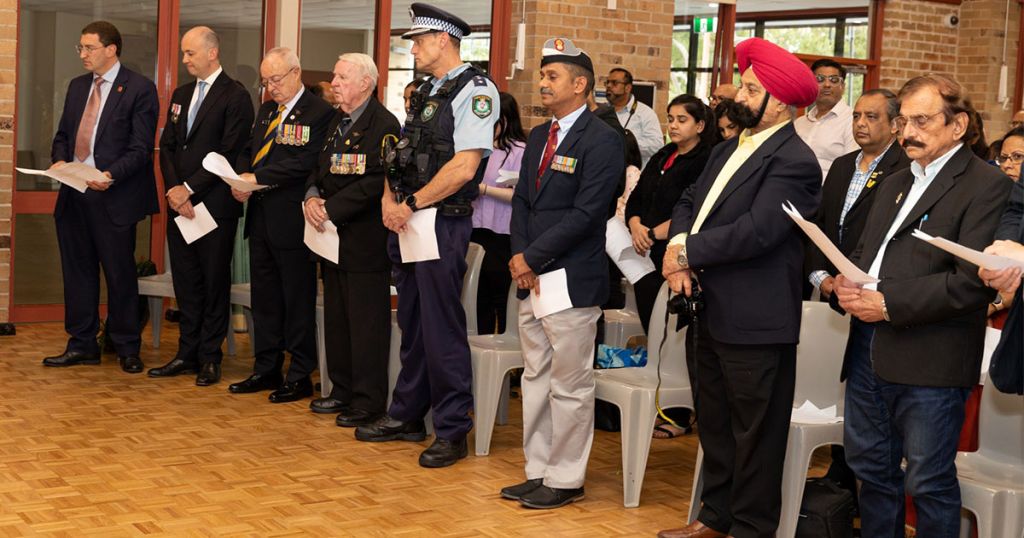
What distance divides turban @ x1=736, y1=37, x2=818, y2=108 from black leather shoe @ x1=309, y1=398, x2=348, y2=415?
2.61 metres

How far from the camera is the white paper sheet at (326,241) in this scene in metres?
4.90

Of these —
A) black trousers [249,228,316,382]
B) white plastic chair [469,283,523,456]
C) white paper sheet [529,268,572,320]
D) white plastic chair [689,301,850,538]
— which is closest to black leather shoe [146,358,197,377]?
black trousers [249,228,316,382]

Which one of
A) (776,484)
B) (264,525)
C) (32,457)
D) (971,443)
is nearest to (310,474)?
(264,525)

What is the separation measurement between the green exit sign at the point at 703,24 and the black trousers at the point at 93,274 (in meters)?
5.07

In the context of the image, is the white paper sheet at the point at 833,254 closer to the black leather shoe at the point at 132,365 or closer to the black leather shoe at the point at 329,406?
the black leather shoe at the point at 329,406

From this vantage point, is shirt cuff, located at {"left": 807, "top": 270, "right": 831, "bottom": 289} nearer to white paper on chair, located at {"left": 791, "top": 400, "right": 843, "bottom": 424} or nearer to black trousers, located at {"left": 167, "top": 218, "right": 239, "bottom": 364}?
white paper on chair, located at {"left": 791, "top": 400, "right": 843, "bottom": 424}

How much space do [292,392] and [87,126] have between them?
1.77m

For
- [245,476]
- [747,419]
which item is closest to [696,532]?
[747,419]

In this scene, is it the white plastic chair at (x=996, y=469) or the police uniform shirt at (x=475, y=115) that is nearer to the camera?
the white plastic chair at (x=996, y=469)

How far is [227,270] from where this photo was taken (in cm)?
574

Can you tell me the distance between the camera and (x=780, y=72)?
336cm

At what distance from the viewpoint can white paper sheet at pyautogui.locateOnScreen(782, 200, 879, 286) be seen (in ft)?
9.80

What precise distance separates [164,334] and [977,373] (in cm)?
517

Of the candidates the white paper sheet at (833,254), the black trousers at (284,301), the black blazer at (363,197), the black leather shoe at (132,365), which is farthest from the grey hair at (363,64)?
the white paper sheet at (833,254)
